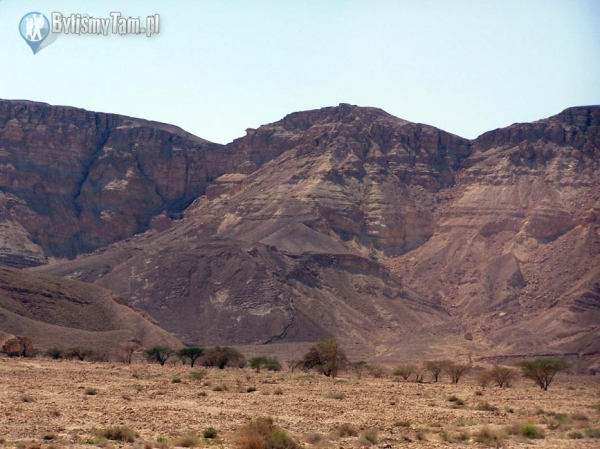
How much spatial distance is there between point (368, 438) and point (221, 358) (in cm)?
4199

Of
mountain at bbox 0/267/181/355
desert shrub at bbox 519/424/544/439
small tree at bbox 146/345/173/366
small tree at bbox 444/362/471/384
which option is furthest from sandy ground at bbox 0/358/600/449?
mountain at bbox 0/267/181/355

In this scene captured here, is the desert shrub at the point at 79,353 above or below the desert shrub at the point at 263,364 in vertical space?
above

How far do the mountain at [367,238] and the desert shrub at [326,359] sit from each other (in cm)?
3454

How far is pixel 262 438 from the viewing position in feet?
70.3

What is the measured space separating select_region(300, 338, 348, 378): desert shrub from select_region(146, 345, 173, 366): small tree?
10824 mm

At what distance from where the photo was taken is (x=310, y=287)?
118 metres

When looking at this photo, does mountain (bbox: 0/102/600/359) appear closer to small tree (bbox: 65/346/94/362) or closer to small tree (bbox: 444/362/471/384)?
small tree (bbox: 65/346/94/362)

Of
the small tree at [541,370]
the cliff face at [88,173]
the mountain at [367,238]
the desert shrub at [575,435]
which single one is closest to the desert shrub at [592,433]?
the desert shrub at [575,435]

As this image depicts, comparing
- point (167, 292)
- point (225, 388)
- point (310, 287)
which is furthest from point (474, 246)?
point (225, 388)

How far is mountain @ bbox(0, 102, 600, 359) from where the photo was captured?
108125mm

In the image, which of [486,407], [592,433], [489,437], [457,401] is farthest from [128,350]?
[592,433]

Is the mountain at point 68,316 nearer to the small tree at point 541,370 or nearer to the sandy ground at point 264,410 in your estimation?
the sandy ground at point 264,410

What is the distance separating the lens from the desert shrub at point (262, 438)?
69.1 ft

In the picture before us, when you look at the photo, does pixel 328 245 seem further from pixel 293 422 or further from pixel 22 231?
pixel 293 422
